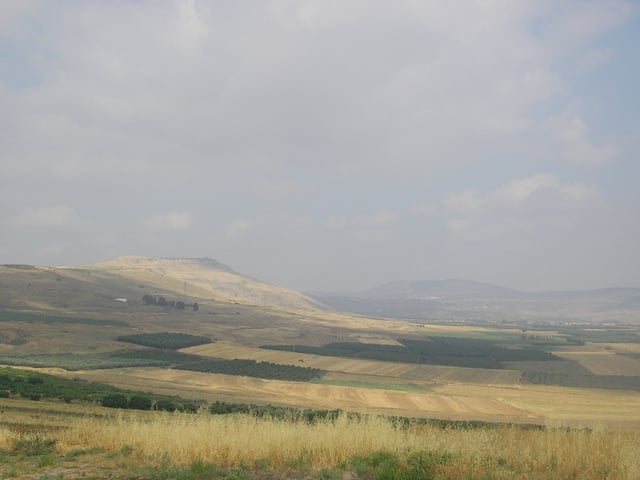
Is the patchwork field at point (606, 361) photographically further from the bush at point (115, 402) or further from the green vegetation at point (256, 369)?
the bush at point (115, 402)

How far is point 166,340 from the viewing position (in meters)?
123

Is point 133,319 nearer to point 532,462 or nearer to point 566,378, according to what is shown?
point 566,378

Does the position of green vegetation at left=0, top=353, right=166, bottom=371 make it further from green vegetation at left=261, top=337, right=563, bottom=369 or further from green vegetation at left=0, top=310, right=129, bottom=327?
green vegetation at left=0, top=310, right=129, bottom=327

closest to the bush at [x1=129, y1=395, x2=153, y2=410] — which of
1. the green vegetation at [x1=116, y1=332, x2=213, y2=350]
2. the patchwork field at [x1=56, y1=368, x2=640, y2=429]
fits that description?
the patchwork field at [x1=56, y1=368, x2=640, y2=429]

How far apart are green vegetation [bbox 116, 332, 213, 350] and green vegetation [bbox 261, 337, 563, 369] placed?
17.7m

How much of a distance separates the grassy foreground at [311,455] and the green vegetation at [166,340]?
10700 cm

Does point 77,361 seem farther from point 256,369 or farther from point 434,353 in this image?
point 434,353

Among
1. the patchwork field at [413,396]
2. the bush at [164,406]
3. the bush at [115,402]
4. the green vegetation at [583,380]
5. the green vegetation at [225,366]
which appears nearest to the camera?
the bush at [115,402]

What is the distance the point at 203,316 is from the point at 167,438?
602ft

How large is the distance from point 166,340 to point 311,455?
119057mm

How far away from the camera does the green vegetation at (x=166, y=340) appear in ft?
381

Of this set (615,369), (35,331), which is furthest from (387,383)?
(35,331)

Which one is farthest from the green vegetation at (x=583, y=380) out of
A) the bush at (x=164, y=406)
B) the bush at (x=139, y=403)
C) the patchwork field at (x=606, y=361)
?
the bush at (x=139, y=403)

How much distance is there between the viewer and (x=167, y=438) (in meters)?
12.1
